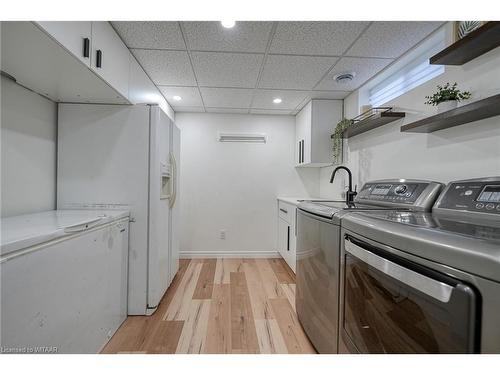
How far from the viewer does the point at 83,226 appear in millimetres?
1226

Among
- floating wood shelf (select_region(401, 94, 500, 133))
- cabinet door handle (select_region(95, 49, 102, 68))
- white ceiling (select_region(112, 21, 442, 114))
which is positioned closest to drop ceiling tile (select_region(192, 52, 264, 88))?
white ceiling (select_region(112, 21, 442, 114))

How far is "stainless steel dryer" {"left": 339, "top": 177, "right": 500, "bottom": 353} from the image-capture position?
0.53m

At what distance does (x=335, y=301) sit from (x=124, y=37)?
2.24 metres

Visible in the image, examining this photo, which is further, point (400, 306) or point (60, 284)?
point (60, 284)

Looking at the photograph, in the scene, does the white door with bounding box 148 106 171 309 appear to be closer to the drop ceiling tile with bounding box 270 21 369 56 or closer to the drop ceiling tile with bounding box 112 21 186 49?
the drop ceiling tile with bounding box 112 21 186 49

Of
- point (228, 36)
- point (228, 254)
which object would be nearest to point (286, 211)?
point (228, 254)

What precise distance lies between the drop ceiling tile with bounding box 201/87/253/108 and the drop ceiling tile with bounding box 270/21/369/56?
882 millimetres

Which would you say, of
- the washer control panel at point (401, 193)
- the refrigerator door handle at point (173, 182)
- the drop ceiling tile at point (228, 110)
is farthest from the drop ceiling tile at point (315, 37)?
the drop ceiling tile at point (228, 110)

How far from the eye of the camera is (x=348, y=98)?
8.72 ft

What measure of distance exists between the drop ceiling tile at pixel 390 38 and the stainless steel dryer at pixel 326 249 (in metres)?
1.03

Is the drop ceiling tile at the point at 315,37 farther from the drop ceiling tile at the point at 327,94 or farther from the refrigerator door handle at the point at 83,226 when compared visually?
the refrigerator door handle at the point at 83,226

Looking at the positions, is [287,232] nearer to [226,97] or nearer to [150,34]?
[226,97]

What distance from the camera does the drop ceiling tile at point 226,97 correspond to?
2568 mm

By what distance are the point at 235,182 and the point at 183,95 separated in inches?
54.3
